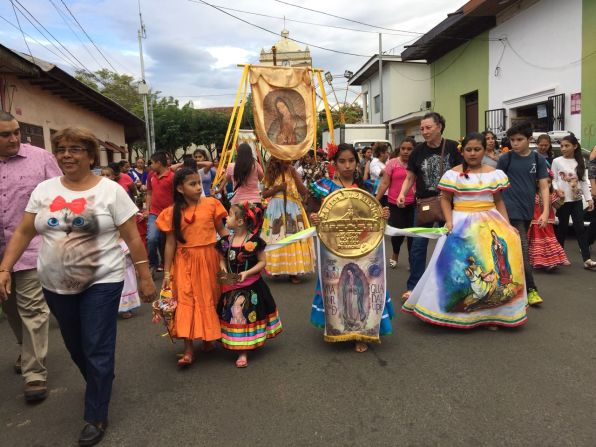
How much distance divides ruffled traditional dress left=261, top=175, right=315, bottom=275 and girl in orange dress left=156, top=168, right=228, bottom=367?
276 centimetres

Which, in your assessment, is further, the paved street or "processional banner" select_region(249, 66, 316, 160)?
"processional banner" select_region(249, 66, 316, 160)

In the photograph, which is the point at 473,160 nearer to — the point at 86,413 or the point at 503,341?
the point at 503,341

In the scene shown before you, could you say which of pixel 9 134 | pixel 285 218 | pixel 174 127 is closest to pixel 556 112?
pixel 285 218

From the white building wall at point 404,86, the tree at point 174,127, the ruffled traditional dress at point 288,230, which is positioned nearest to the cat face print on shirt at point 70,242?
the ruffled traditional dress at point 288,230

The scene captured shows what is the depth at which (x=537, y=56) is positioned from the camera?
14445 millimetres

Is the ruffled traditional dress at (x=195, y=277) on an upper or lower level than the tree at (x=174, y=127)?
lower

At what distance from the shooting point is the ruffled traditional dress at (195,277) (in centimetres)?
378

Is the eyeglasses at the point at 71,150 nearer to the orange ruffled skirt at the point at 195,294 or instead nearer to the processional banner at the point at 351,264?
the orange ruffled skirt at the point at 195,294

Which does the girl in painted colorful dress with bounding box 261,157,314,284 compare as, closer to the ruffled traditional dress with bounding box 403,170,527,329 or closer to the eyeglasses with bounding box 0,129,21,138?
the ruffled traditional dress with bounding box 403,170,527,329

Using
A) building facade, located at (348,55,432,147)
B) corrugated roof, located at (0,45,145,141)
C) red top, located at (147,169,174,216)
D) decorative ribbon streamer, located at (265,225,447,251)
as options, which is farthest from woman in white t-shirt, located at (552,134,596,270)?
building facade, located at (348,55,432,147)

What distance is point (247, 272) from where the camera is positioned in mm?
3814

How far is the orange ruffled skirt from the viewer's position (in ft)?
12.4

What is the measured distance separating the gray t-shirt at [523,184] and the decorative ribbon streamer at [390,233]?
4.43ft

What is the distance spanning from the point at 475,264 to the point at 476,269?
4 cm
